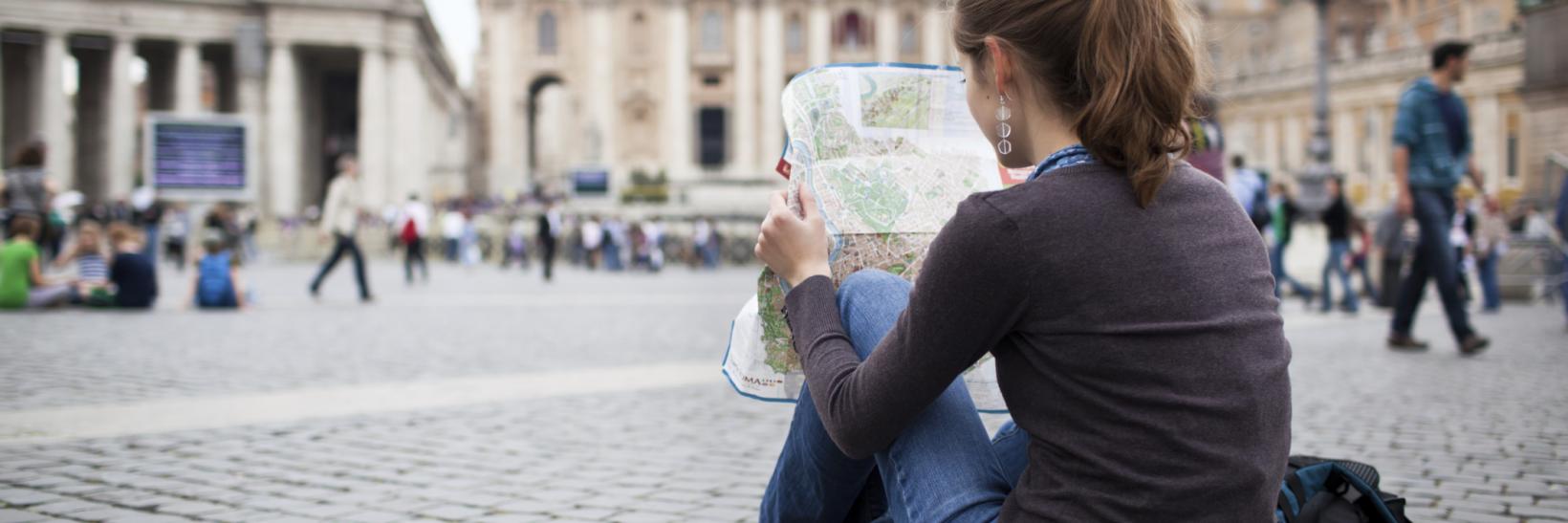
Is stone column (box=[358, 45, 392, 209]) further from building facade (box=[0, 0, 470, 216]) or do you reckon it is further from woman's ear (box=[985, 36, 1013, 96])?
woman's ear (box=[985, 36, 1013, 96])

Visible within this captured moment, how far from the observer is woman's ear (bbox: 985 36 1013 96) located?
5.84 feet

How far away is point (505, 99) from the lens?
61406mm

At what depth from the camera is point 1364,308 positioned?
14109mm

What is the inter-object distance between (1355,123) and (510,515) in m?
50.9

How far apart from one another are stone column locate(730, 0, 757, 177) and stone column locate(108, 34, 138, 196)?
29030mm

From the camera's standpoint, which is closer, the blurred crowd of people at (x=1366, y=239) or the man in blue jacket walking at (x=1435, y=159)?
the man in blue jacket walking at (x=1435, y=159)

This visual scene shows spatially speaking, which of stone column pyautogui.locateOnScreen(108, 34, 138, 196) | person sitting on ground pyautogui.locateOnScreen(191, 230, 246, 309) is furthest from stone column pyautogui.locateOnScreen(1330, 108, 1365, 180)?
person sitting on ground pyautogui.locateOnScreen(191, 230, 246, 309)

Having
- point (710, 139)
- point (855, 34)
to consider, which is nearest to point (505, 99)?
point (710, 139)

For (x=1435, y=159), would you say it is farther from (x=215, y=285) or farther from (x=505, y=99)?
(x=505, y=99)

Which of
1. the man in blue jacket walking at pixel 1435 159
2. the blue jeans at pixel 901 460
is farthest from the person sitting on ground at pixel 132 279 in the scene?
the blue jeans at pixel 901 460

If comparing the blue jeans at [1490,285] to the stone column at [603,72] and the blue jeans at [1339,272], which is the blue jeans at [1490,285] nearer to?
the blue jeans at [1339,272]

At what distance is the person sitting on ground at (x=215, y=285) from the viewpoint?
1240cm

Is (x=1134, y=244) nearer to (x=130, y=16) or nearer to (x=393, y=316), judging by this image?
(x=393, y=316)

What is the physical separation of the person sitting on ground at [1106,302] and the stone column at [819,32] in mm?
61267
